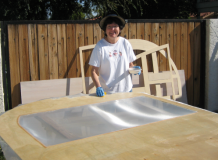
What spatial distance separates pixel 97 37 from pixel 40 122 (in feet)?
9.00

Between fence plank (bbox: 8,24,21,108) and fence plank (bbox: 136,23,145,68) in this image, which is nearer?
fence plank (bbox: 8,24,21,108)

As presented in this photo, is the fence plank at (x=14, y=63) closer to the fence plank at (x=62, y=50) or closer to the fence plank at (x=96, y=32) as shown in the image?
the fence plank at (x=62, y=50)

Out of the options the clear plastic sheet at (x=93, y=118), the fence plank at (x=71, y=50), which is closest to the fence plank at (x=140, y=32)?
the fence plank at (x=71, y=50)

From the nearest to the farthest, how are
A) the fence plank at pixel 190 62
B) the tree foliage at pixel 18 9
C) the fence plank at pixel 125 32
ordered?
1. the fence plank at pixel 125 32
2. the fence plank at pixel 190 62
3. the tree foliage at pixel 18 9

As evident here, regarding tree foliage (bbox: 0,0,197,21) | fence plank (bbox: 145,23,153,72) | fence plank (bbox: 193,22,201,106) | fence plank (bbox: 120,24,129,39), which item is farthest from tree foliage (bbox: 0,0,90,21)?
fence plank (bbox: 193,22,201,106)

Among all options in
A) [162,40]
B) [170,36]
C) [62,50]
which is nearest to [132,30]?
[162,40]

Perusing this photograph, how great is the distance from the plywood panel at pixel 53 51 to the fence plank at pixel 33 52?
21cm

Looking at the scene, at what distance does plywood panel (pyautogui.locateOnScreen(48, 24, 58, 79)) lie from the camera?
399cm

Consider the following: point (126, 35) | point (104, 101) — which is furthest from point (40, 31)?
point (104, 101)

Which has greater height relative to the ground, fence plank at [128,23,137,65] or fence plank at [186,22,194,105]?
fence plank at [128,23,137,65]

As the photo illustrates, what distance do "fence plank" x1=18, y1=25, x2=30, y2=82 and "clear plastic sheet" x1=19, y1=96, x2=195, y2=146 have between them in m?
2.19

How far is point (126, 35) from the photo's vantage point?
4.38m

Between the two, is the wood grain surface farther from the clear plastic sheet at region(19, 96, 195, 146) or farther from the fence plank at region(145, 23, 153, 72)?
the fence plank at region(145, 23, 153, 72)

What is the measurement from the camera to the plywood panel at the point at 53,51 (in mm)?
3992
